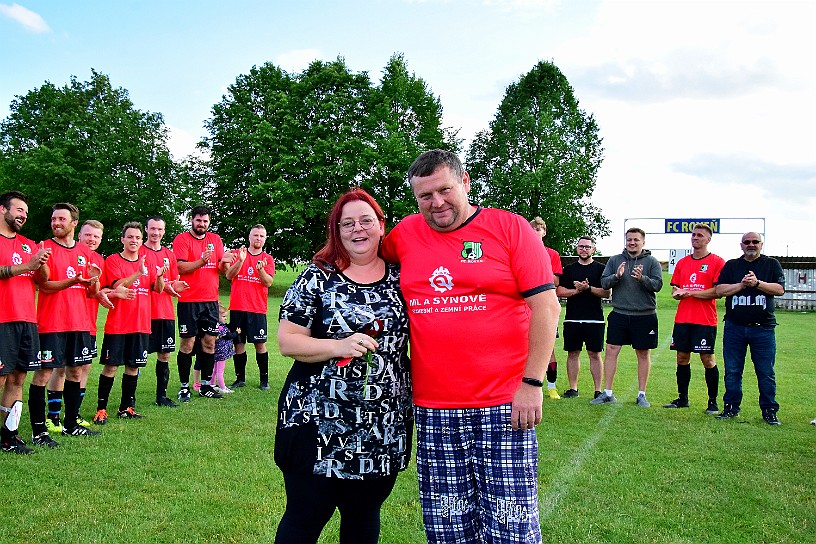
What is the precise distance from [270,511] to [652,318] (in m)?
6.27

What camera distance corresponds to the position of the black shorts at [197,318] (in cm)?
927

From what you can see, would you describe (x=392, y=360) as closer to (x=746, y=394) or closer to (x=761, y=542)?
(x=761, y=542)

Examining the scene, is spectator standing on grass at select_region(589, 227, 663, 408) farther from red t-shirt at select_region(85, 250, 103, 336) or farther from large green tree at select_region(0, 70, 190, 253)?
large green tree at select_region(0, 70, 190, 253)

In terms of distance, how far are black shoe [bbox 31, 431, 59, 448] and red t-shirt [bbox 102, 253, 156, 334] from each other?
60.3 inches

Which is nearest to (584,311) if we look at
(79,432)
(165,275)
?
(165,275)

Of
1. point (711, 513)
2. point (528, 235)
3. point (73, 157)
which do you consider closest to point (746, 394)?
point (711, 513)

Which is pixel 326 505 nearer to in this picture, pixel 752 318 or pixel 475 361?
pixel 475 361

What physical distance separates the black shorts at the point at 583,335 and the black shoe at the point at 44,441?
260 inches

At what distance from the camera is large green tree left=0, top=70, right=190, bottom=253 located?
37750 millimetres

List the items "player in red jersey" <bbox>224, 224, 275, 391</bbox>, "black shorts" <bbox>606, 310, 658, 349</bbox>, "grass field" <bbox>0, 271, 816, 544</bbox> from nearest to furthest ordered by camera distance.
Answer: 1. "grass field" <bbox>0, 271, 816, 544</bbox>
2. "black shorts" <bbox>606, 310, 658, 349</bbox>
3. "player in red jersey" <bbox>224, 224, 275, 391</bbox>

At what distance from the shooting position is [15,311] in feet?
20.0

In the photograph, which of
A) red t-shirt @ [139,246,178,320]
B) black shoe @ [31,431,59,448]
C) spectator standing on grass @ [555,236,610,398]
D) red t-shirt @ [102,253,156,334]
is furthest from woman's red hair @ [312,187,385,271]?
spectator standing on grass @ [555,236,610,398]

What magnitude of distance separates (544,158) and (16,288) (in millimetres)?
36072

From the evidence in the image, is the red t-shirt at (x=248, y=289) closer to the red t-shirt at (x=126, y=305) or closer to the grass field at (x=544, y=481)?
the grass field at (x=544, y=481)
